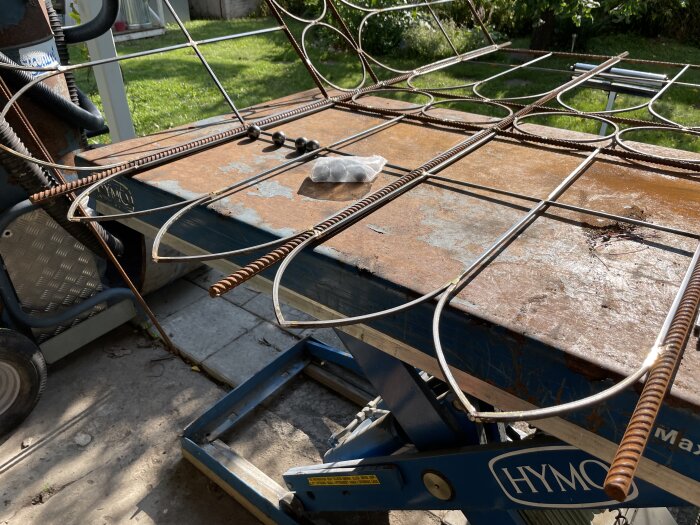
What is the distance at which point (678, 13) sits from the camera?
394 inches

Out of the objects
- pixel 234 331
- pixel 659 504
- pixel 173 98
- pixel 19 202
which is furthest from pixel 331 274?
pixel 173 98

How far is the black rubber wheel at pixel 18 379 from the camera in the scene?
264 cm

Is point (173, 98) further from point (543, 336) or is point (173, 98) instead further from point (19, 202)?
point (543, 336)

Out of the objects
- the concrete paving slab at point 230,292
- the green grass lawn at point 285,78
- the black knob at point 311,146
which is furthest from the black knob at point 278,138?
the green grass lawn at point 285,78

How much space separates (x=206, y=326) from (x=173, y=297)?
0.40 m

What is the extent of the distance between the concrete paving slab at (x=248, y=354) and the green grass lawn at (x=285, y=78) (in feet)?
11.7

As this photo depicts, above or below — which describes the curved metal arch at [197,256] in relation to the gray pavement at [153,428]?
above

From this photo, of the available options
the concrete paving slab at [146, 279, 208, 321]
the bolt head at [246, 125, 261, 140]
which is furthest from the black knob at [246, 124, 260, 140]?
the concrete paving slab at [146, 279, 208, 321]

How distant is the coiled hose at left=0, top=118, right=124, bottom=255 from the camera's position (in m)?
2.17

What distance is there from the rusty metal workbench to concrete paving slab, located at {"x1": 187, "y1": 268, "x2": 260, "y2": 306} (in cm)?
187

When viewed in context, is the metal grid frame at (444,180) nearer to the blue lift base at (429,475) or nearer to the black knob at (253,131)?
the black knob at (253,131)

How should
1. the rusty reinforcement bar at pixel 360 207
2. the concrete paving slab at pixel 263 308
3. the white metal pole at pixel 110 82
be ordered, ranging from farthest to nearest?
the white metal pole at pixel 110 82, the concrete paving slab at pixel 263 308, the rusty reinforcement bar at pixel 360 207

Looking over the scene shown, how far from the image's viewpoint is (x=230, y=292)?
393cm

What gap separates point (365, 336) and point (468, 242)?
1.16ft
